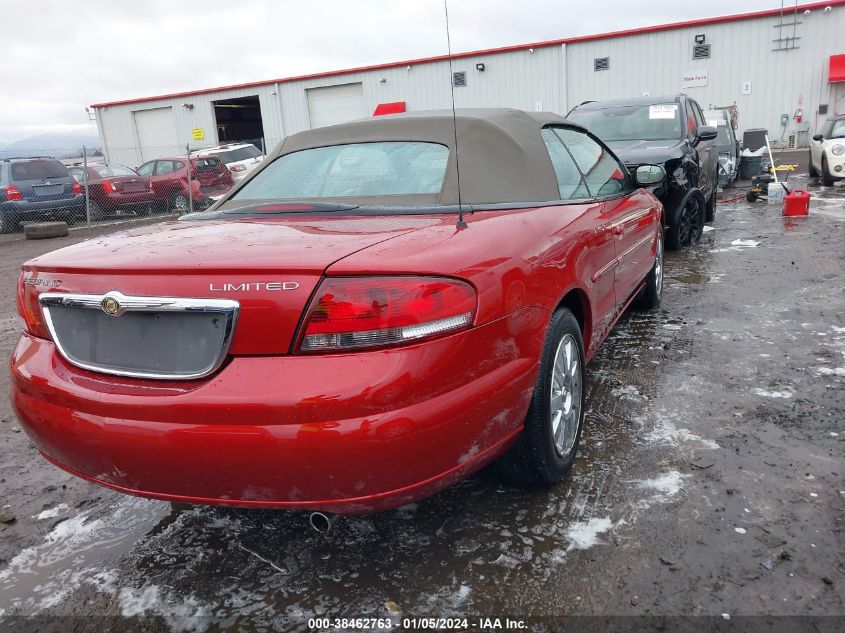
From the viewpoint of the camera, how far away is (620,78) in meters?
26.4

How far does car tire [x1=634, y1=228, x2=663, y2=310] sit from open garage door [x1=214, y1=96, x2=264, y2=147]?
32.2 m

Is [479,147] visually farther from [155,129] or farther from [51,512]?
[155,129]

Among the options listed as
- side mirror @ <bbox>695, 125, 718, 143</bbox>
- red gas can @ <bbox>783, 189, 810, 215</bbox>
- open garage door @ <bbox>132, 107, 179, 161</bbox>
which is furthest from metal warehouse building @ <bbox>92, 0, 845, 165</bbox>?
side mirror @ <bbox>695, 125, 718, 143</bbox>

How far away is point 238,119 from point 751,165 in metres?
29.8

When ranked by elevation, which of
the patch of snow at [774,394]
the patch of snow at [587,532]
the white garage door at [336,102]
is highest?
the white garage door at [336,102]

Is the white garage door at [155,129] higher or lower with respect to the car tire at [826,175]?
higher

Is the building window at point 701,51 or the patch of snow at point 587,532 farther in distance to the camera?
the building window at point 701,51

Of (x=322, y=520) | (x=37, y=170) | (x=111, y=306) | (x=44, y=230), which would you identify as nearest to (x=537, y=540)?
(x=322, y=520)

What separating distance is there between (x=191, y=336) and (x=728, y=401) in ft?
8.99

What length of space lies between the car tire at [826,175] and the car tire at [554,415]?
12603 mm

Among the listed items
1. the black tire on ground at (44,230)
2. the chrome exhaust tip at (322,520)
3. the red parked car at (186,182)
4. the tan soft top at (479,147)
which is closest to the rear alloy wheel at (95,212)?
the red parked car at (186,182)

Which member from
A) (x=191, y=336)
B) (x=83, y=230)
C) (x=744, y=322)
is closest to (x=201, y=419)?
(x=191, y=336)

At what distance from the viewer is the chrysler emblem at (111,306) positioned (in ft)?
6.43

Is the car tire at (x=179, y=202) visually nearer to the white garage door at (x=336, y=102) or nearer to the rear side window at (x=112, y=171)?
the rear side window at (x=112, y=171)
